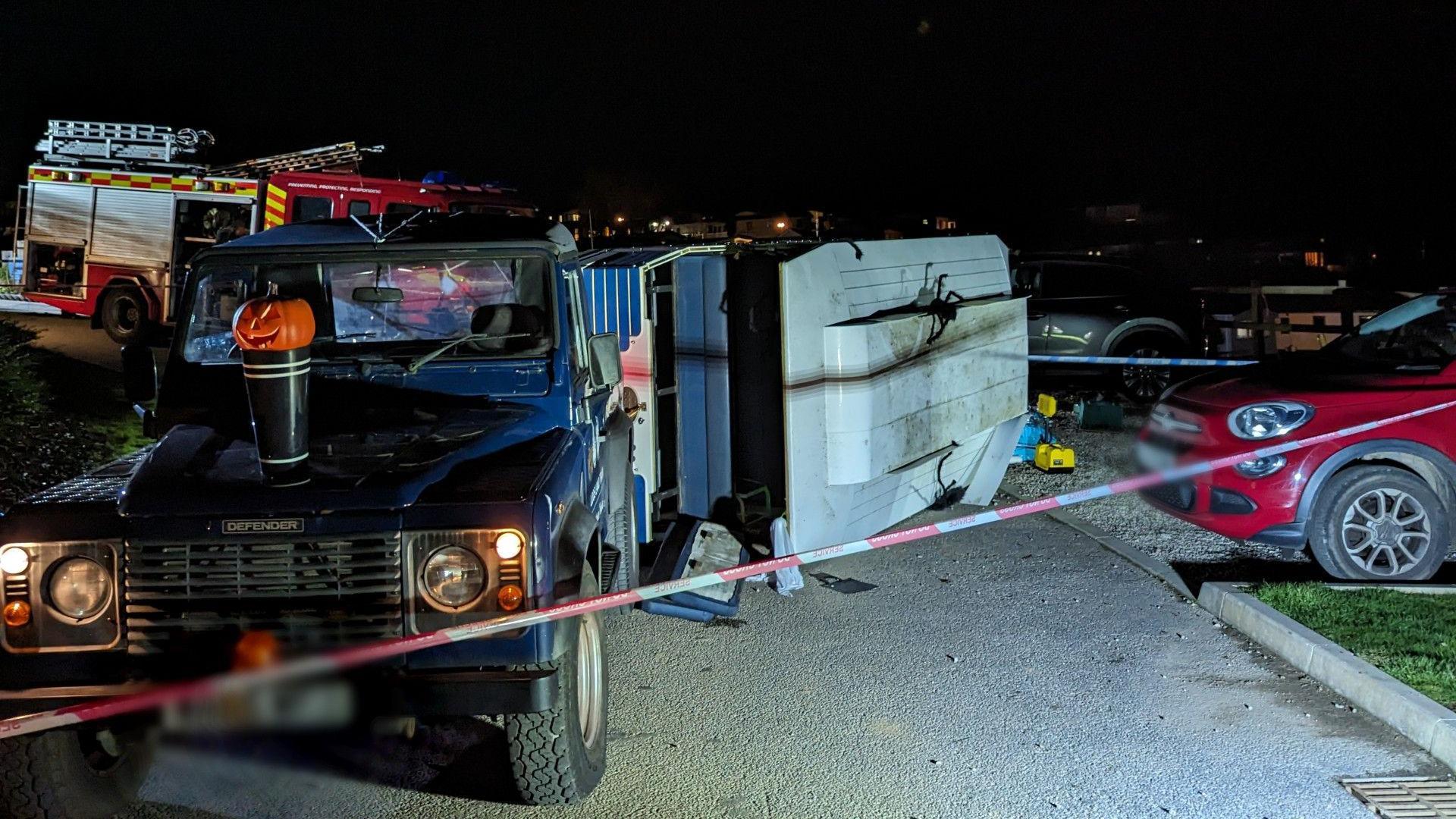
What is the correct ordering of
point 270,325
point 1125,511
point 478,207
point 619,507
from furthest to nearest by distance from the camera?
point 478,207, point 1125,511, point 619,507, point 270,325

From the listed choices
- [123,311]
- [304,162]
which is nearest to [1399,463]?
[304,162]

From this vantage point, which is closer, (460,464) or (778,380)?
(460,464)

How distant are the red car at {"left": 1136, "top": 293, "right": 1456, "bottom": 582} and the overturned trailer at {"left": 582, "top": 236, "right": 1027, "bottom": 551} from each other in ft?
5.74

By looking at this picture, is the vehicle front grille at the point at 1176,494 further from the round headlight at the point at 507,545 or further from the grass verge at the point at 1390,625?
the round headlight at the point at 507,545

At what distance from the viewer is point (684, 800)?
4.28 meters

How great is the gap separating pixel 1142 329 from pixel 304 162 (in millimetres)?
11255

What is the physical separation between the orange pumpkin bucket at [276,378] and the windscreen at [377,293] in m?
1.11

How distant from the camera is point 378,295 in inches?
196

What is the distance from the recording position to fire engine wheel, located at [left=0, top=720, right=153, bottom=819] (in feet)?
12.2

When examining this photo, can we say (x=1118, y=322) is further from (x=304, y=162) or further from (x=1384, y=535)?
(x=304, y=162)

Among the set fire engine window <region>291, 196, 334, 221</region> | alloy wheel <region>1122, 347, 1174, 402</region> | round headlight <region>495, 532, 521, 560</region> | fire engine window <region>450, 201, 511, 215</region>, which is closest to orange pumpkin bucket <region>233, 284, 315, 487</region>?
round headlight <region>495, 532, 521, 560</region>

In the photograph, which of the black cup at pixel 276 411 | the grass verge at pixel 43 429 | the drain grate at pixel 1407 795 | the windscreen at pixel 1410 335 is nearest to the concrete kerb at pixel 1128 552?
the windscreen at pixel 1410 335

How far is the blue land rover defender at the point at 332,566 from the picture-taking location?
359 centimetres

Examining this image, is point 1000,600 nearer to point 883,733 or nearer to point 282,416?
point 883,733
